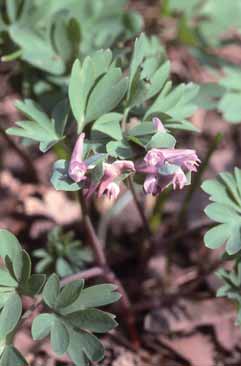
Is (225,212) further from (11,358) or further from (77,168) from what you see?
(11,358)

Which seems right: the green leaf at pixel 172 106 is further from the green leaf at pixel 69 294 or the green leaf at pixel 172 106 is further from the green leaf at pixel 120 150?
the green leaf at pixel 69 294

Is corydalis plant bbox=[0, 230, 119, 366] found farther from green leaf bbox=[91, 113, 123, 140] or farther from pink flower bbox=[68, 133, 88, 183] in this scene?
green leaf bbox=[91, 113, 123, 140]

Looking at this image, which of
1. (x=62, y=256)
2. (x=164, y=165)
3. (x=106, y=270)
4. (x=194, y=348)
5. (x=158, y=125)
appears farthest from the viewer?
(x=194, y=348)

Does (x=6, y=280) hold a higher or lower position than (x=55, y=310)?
higher

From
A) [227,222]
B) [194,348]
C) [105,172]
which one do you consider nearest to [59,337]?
[105,172]

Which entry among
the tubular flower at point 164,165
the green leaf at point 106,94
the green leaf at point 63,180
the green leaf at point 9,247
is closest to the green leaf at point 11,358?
the green leaf at point 9,247

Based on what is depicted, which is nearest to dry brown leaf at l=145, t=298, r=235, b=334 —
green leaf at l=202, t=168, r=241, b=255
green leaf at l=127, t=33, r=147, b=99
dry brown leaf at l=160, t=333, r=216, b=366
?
dry brown leaf at l=160, t=333, r=216, b=366
